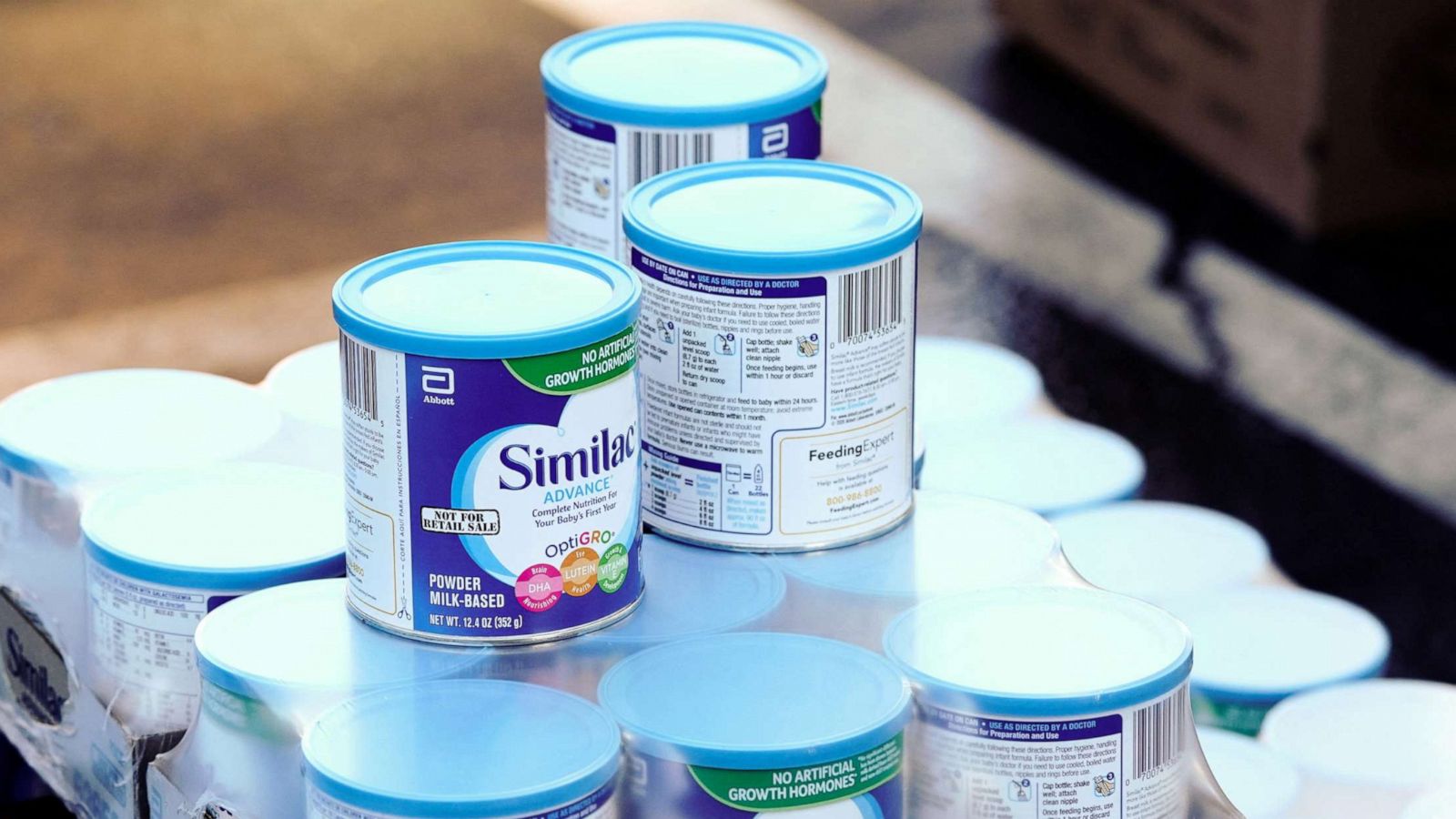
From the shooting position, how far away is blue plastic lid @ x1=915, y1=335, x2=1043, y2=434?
186 cm

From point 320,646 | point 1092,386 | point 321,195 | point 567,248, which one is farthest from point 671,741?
point 321,195

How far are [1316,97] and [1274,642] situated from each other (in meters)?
2.15

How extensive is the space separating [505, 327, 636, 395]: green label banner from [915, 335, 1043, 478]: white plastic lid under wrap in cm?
64

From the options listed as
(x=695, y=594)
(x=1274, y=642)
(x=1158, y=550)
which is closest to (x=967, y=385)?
(x=1158, y=550)

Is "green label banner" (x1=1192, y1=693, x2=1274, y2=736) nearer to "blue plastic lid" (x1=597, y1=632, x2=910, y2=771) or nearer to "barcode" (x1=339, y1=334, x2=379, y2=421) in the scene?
"blue plastic lid" (x1=597, y1=632, x2=910, y2=771)

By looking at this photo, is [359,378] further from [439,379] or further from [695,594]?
[695,594]

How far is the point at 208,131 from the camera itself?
177 inches

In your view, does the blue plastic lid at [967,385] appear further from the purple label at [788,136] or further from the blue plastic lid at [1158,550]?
the purple label at [788,136]

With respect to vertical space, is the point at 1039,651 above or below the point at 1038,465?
above

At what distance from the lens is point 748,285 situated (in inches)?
49.1

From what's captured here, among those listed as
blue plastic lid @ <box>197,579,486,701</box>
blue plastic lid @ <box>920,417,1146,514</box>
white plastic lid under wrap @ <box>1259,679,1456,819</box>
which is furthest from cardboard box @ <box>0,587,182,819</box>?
white plastic lid under wrap @ <box>1259,679,1456,819</box>

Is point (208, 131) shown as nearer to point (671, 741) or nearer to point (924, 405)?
point (924, 405)

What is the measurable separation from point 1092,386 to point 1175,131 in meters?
1.05

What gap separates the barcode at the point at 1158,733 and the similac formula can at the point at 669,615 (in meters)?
0.23
